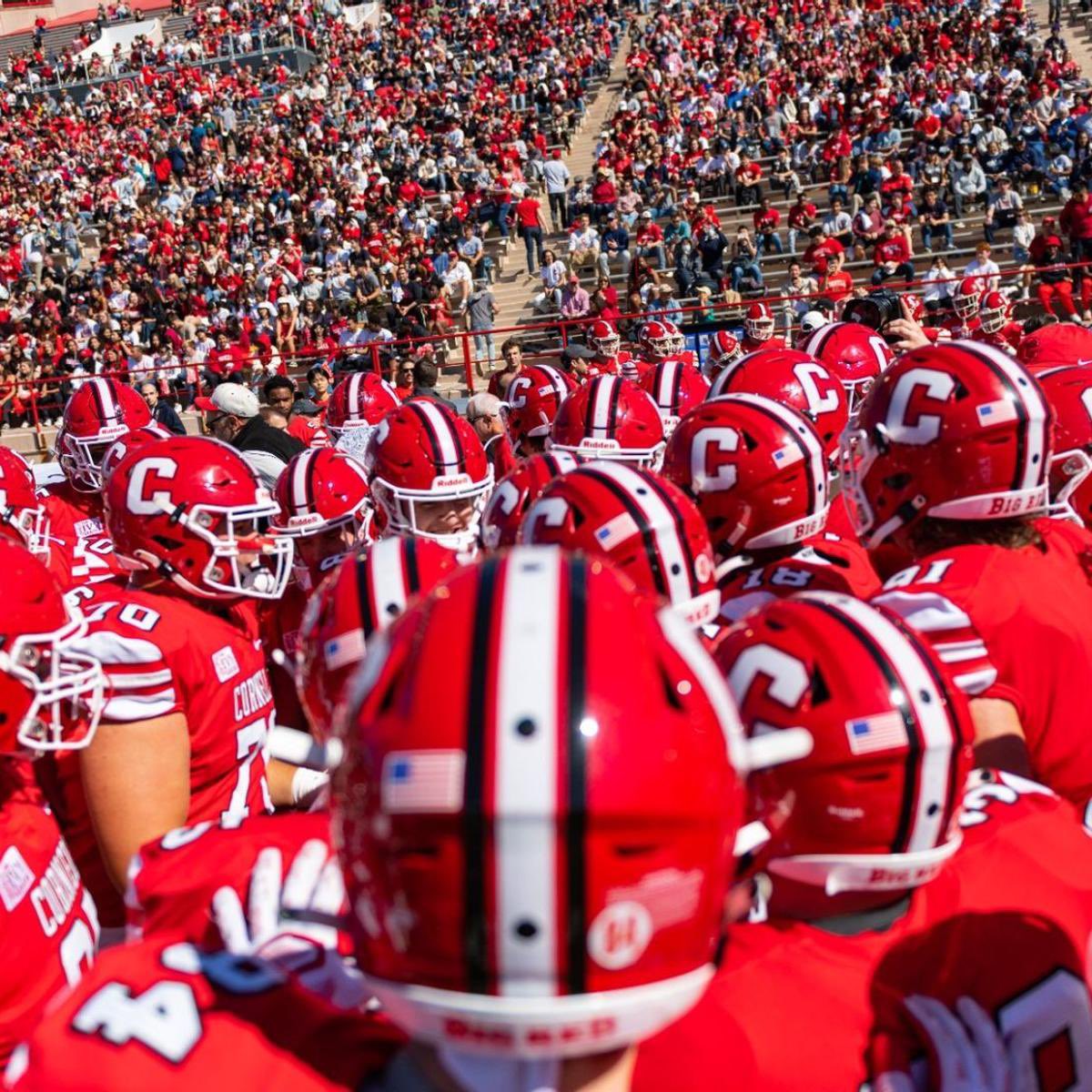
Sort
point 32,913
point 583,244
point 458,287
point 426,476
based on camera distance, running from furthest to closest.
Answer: point 583,244
point 458,287
point 426,476
point 32,913

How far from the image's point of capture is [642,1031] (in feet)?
5.08

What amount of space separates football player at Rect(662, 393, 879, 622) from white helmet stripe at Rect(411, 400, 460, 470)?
1.33 m

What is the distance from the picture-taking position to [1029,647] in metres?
2.92

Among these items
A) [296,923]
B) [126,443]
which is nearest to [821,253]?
[126,443]

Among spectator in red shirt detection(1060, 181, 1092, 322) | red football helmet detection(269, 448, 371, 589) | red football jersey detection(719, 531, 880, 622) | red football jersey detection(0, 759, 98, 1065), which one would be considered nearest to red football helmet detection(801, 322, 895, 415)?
red football jersey detection(719, 531, 880, 622)

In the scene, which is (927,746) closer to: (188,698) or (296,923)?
(296,923)

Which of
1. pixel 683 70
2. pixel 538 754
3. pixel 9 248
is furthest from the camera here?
pixel 9 248

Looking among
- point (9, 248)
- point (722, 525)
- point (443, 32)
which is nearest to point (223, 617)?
point (722, 525)

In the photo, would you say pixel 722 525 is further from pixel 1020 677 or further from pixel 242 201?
pixel 242 201

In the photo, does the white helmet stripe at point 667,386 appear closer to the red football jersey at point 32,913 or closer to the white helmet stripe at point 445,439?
the white helmet stripe at point 445,439

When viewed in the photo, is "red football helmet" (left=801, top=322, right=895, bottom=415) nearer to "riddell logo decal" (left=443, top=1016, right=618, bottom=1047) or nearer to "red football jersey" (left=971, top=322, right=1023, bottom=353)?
"red football jersey" (left=971, top=322, right=1023, bottom=353)

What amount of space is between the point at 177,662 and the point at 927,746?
6.23ft

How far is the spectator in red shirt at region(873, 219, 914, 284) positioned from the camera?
16703mm

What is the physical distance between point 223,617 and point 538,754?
7.94ft
